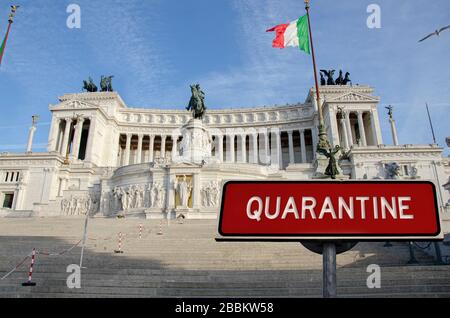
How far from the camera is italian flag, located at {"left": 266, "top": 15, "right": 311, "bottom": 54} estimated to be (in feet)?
89.3

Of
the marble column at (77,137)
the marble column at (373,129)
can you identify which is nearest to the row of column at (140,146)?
the marble column at (77,137)

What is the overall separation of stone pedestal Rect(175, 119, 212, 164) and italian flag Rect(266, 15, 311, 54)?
50.7ft

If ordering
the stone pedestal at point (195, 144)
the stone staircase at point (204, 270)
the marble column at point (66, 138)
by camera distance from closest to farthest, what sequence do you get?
1. the stone staircase at point (204, 270)
2. the stone pedestal at point (195, 144)
3. the marble column at point (66, 138)

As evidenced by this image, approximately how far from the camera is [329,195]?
3061mm

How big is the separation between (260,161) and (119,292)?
2830 inches

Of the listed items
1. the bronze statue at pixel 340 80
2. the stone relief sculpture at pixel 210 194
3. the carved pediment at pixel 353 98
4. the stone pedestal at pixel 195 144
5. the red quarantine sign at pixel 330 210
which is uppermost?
the bronze statue at pixel 340 80

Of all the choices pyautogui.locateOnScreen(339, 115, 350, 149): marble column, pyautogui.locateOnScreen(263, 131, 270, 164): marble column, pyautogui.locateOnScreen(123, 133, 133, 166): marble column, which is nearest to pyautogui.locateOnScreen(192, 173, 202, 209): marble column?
pyautogui.locateOnScreen(339, 115, 350, 149): marble column

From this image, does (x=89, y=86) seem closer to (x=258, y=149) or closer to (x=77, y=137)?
(x=77, y=137)

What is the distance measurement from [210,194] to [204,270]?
22.8m

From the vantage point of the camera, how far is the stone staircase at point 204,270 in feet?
30.5

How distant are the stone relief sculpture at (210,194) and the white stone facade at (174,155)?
105mm

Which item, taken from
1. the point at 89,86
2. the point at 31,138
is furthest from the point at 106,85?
the point at 31,138

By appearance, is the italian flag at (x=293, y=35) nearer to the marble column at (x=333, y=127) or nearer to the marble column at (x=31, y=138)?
the marble column at (x=333, y=127)

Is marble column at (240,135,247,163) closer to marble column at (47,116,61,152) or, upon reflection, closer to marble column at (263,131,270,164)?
marble column at (263,131,270,164)
